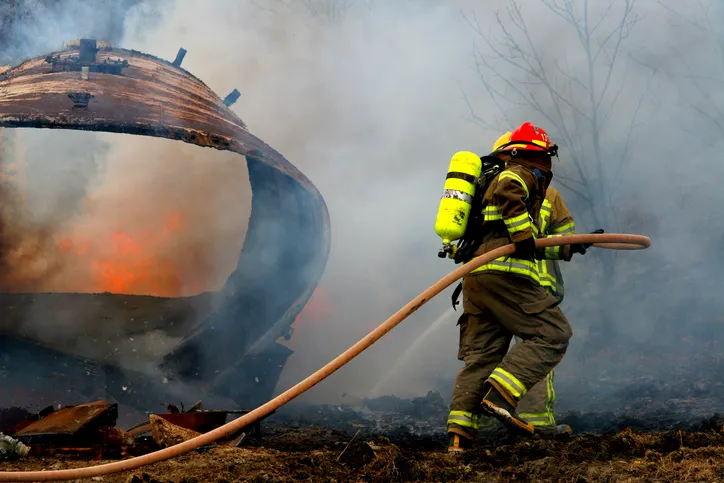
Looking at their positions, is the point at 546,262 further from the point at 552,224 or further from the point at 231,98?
the point at 231,98

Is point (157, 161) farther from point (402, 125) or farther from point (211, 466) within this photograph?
point (211, 466)

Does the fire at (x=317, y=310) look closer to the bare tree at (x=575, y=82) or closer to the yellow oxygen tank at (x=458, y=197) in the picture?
the bare tree at (x=575, y=82)

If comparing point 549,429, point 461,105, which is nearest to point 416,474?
point 549,429

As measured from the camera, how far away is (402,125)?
8383mm

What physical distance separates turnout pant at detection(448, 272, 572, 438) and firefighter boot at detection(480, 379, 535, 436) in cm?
3

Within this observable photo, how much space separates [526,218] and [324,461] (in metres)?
1.63

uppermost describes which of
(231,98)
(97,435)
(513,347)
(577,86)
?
(577,86)

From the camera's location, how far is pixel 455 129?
8758 millimetres

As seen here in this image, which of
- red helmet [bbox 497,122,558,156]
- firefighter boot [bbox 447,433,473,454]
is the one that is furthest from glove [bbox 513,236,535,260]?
firefighter boot [bbox 447,433,473,454]

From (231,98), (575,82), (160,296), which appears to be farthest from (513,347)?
(575,82)

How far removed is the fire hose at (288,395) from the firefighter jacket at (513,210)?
0.14m

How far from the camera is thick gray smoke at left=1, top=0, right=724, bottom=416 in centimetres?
781

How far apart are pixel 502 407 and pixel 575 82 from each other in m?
5.85

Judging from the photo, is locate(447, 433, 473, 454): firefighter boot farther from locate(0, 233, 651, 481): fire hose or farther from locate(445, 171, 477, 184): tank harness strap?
locate(445, 171, 477, 184): tank harness strap
